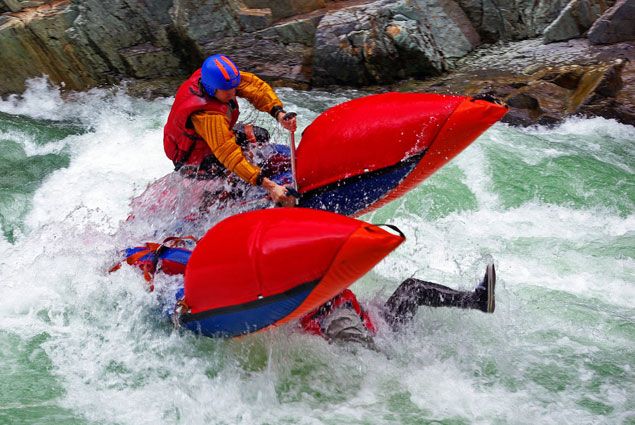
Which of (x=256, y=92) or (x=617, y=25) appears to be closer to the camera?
(x=256, y=92)

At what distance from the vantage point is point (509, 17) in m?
8.14

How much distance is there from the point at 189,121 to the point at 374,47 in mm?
3695

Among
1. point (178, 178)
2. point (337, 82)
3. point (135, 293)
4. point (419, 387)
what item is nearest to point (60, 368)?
point (135, 293)

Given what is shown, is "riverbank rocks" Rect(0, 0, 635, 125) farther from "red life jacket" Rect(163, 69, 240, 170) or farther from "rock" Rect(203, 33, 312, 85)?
"red life jacket" Rect(163, 69, 240, 170)

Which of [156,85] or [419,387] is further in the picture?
[156,85]

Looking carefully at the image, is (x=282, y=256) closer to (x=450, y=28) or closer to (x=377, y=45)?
(x=377, y=45)

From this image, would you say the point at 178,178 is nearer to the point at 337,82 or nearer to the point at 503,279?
the point at 503,279

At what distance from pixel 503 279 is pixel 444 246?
59 centimetres

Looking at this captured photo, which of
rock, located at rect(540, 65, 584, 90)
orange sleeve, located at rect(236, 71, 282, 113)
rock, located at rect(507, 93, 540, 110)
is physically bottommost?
rock, located at rect(507, 93, 540, 110)

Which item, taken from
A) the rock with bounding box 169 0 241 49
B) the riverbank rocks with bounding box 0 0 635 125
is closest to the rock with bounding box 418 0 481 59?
the riverbank rocks with bounding box 0 0 635 125

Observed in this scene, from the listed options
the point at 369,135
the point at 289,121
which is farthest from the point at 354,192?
the point at 289,121

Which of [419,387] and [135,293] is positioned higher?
[135,293]

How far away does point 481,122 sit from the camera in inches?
153

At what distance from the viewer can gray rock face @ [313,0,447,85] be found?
748 centimetres
